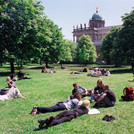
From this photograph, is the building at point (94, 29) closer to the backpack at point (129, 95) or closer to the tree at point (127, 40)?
the tree at point (127, 40)

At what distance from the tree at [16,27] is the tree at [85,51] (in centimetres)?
3336

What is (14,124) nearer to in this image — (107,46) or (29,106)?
(29,106)

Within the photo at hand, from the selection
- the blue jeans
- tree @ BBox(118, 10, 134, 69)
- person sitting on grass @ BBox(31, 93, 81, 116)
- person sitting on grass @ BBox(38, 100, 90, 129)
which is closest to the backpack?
person sitting on grass @ BBox(31, 93, 81, 116)

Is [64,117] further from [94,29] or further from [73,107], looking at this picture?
[94,29]

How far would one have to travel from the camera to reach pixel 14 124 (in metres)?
6.55

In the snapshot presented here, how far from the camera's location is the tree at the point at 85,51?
187 ft

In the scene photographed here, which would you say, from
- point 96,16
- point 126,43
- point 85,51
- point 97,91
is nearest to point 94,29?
point 96,16

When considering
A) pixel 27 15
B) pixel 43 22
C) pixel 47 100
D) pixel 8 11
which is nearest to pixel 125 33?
pixel 43 22

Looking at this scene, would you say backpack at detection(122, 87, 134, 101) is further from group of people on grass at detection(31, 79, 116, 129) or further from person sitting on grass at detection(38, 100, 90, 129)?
person sitting on grass at detection(38, 100, 90, 129)

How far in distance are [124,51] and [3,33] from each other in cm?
2014

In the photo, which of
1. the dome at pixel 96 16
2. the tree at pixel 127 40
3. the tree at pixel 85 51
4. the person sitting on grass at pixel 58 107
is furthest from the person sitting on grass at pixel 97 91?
the dome at pixel 96 16

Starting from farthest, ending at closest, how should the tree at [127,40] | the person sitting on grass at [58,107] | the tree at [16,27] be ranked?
the tree at [127,40] < the tree at [16,27] < the person sitting on grass at [58,107]

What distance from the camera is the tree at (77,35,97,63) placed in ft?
187

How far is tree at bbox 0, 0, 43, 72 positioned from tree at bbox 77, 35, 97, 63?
3336cm
